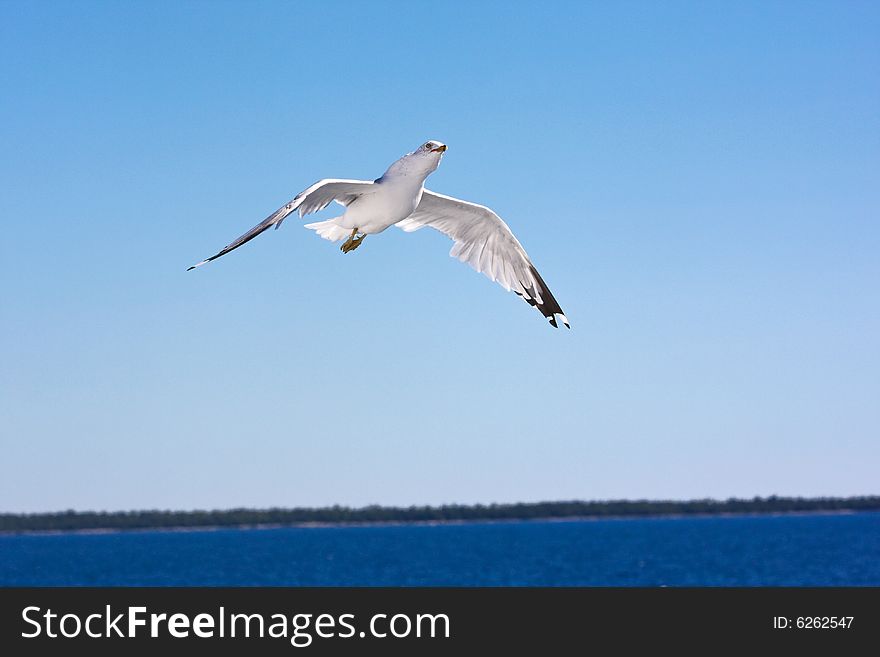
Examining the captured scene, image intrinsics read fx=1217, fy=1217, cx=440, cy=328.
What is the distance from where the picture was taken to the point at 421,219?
43.4ft

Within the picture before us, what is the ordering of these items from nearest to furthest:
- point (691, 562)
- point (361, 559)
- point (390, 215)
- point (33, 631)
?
point (390, 215) → point (33, 631) → point (691, 562) → point (361, 559)

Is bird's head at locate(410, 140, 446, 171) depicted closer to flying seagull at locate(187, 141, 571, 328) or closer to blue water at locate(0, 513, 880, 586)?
flying seagull at locate(187, 141, 571, 328)

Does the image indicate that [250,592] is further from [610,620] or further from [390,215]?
[390,215]

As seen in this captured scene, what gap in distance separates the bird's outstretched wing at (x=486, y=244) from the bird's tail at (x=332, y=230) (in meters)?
2.15

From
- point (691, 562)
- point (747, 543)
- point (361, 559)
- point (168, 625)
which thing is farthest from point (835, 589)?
point (747, 543)

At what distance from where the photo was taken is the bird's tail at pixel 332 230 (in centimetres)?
A: 1064

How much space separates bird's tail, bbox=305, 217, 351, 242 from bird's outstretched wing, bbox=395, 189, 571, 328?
7.05 ft

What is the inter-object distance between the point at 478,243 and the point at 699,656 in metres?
4.92

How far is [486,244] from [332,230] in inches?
108

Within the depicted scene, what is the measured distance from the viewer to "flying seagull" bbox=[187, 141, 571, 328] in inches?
394

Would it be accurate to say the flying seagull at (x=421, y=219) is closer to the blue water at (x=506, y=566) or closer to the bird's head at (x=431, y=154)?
the bird's head at (x=431, y=154)

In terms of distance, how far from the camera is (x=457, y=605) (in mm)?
12898

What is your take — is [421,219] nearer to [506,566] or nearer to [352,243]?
[352,243]

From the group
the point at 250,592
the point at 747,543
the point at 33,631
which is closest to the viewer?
the point at 250,592
